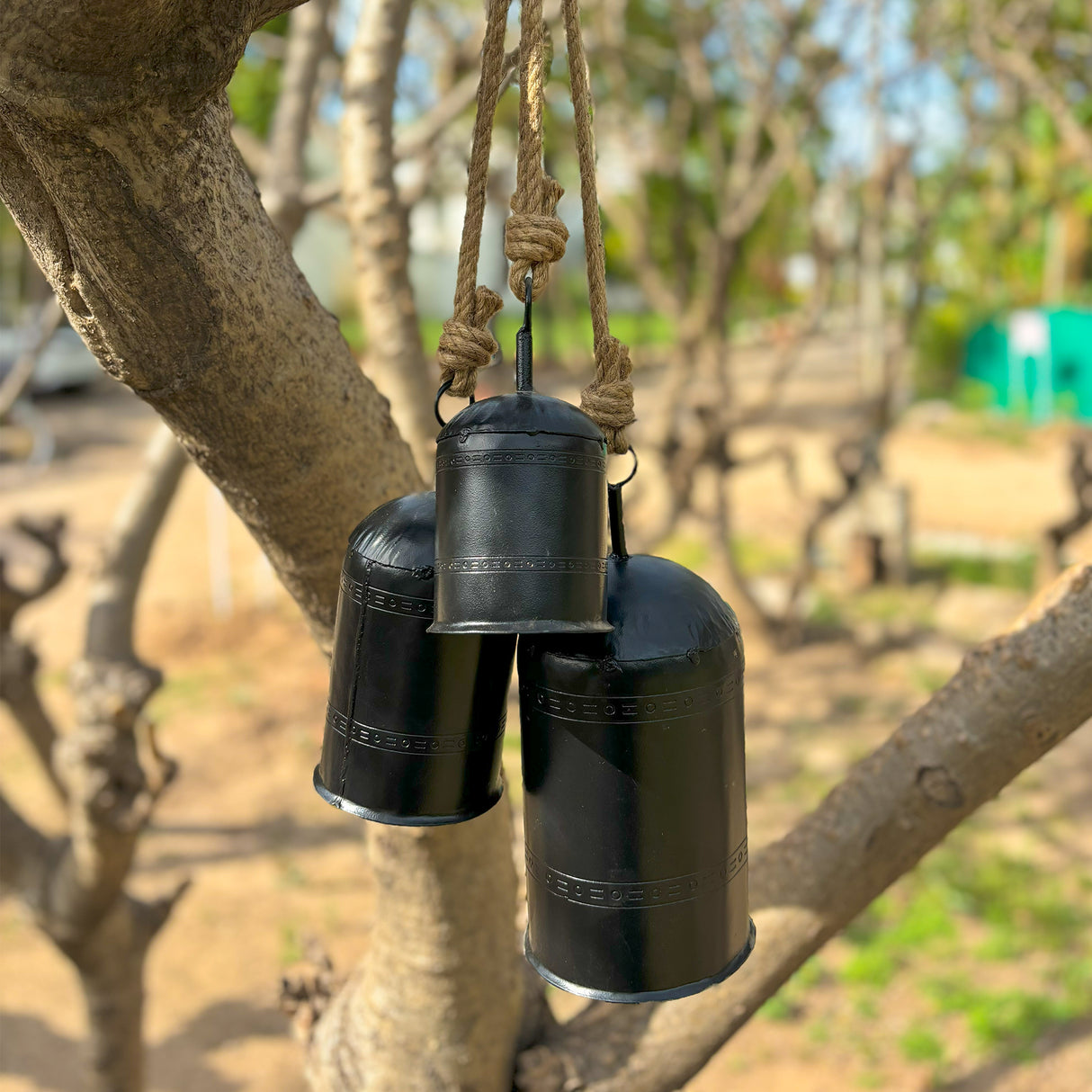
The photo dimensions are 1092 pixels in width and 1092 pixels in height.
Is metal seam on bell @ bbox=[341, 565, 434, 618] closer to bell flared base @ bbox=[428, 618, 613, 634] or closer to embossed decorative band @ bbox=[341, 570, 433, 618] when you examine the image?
embossed decorative band @ bbox=[341, 570, 433, 618]

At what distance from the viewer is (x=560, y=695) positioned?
1.21 meters

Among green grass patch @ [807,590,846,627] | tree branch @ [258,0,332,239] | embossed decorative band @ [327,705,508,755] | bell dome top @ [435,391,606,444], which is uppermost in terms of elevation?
tree branch @ [258,0,332,239]

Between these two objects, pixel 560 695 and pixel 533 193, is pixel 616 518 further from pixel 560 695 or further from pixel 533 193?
pixel 533 193

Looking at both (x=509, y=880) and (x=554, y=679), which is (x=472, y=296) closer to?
(x=554, y=679)

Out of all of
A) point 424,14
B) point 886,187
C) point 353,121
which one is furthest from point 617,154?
point 353,121

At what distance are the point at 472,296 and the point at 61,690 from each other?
6.41 metres

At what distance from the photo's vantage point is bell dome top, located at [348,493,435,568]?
1252mm

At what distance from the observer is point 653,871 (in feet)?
4.02

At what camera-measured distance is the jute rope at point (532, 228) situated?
3.76 feet

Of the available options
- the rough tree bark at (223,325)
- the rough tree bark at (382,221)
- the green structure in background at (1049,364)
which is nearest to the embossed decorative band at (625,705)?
the rough tree bark at (223,325)

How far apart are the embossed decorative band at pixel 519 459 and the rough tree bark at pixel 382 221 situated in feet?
4.73

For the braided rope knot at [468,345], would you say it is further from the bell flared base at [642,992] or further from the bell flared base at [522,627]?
the bell flared base at [642,992]

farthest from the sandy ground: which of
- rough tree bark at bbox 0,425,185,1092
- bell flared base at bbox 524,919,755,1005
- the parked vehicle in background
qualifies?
the parked vehicle in background

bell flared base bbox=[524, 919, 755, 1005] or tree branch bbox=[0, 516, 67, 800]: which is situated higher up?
bell flared base bbox=[524, 919, 755, 1005]
